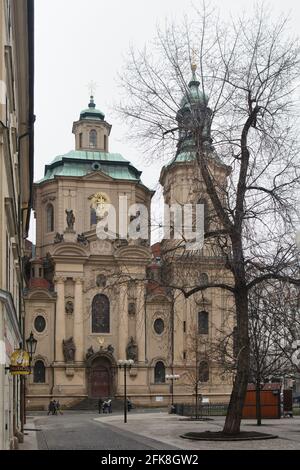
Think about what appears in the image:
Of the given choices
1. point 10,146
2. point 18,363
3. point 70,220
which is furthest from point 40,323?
point 10,146

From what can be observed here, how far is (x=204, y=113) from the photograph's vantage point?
84.3 ft

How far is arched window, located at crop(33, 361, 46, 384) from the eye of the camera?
2616 inches

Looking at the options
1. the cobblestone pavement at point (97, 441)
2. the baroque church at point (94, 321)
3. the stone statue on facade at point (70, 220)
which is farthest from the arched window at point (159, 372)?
the cobblestone pavement at point (97, 441)

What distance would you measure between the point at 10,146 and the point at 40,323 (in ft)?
171

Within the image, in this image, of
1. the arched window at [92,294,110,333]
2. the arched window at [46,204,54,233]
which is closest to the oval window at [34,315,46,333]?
the arched window at [92,294,110,333]

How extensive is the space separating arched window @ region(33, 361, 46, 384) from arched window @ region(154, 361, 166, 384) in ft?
32.8

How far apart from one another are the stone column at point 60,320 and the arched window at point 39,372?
4.92 ft

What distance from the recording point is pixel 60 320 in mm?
67062

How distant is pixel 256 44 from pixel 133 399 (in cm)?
4632

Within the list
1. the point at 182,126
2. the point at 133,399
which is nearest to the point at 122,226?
the point at 133,399

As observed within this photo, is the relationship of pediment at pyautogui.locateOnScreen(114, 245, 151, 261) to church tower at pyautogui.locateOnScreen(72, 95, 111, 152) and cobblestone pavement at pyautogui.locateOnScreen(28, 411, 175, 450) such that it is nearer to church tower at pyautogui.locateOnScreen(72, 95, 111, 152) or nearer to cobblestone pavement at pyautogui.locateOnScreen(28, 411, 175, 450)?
church tower at pyautogui.locateOnScreen(72, 95, 111, 152)

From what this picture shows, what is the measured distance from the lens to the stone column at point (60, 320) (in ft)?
219

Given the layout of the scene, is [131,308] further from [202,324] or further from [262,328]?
[262,328]

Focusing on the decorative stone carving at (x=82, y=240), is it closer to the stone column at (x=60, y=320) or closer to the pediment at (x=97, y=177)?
the stone column at (x=60, y=320)
